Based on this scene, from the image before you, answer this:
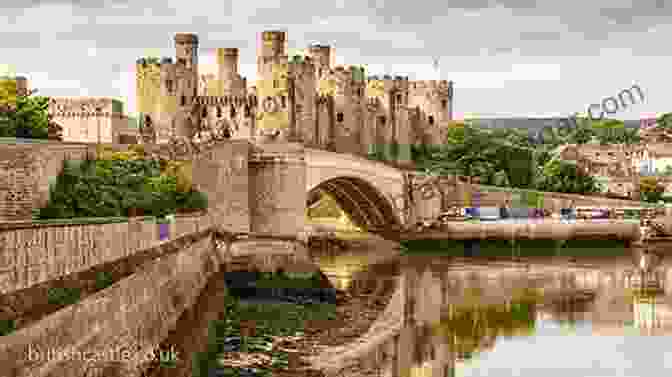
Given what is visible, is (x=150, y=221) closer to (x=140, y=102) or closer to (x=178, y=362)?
(x=178, y=362)

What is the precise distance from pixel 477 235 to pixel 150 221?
23505mm

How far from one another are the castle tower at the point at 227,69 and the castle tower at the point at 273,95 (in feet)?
10.7

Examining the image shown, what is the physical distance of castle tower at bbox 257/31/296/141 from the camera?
3662 centimetres

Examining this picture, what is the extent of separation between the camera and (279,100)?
36.7 metres

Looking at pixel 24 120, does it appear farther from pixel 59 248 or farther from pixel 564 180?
pixel 564 180

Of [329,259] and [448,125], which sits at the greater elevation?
[448,125]

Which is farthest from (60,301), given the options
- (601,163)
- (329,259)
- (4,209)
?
(601,163)

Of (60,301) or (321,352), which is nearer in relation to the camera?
(60,301)

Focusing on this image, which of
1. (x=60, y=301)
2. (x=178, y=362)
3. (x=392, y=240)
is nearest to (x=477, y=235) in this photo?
(x=392, y=240)

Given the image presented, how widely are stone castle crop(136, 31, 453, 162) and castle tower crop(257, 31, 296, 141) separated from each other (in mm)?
33

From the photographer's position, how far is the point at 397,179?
35.9 metres

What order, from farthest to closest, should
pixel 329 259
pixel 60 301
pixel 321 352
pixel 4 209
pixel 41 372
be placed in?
pixel 329 259
pixel 4 209
pixel 321 352
pixel 60 301
pixel 41 372

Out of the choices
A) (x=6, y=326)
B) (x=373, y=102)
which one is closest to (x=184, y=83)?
(x=373, y=102)

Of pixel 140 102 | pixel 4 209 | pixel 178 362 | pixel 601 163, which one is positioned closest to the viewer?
pixel 178 362
